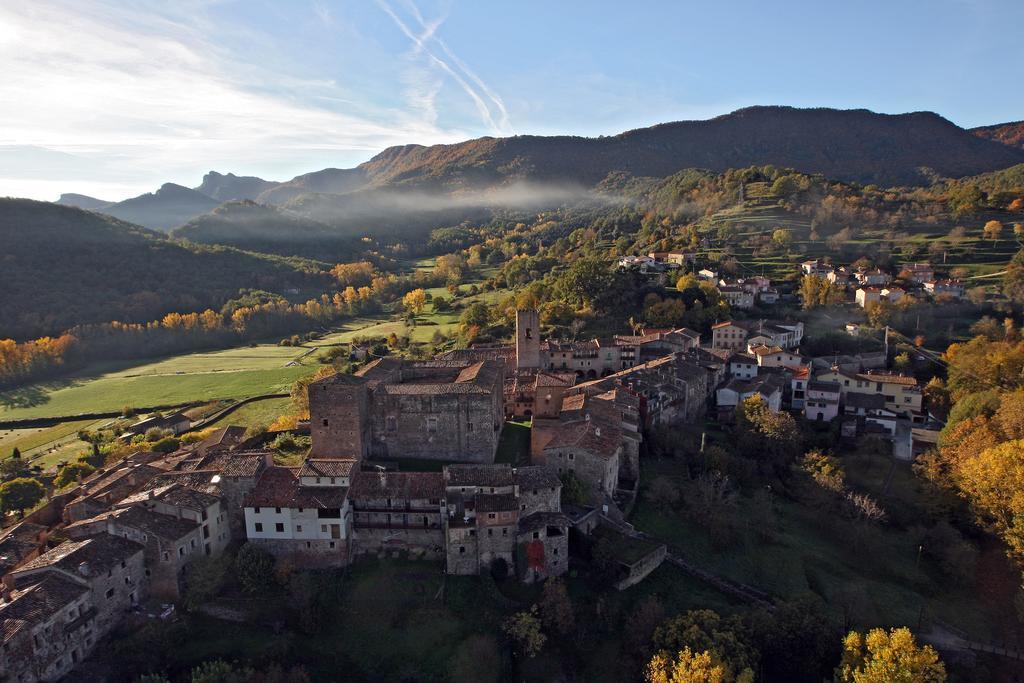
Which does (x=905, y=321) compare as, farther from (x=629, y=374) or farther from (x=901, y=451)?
(x=629, y=374)

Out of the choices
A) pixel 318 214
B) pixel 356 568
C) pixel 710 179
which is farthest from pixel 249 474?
pixel 318 214

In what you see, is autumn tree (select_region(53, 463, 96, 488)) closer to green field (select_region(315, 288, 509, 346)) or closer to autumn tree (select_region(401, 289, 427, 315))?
green field (select_region(315, 288, 509, 346))

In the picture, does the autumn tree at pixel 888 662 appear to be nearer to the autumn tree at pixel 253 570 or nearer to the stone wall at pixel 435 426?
the stone wall at pixel 435 426

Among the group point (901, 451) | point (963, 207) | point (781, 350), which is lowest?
point (901, 451)

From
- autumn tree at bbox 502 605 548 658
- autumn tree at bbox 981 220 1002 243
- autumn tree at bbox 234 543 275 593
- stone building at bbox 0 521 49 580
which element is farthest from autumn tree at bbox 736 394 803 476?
autumn tree at bbox 981 220 1002 243

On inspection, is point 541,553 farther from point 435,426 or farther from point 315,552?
point 315,552

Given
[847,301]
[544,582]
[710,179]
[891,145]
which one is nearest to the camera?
[544,582]

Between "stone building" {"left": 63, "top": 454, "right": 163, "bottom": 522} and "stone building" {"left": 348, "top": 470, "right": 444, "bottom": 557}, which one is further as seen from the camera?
"stone building" {"left": 63, "top": 454, "right": 163, "bottom": 522}
